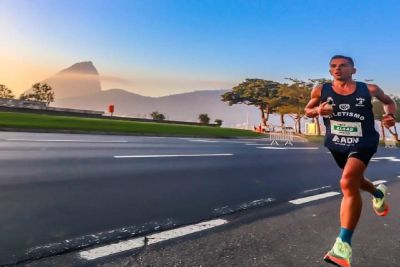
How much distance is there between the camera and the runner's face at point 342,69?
12.5 ft

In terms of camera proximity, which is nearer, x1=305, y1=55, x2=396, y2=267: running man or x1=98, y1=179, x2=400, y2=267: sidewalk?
x1=98, y1=179, x2=400, y2=267: sidewalk

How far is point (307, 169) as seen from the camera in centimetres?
1030

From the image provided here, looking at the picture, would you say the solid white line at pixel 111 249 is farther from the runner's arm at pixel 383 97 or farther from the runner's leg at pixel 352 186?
the runner's arm at pixel 383 97

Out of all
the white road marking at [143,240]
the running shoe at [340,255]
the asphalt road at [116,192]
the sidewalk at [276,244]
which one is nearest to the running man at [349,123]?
the running shoe at [340,255]

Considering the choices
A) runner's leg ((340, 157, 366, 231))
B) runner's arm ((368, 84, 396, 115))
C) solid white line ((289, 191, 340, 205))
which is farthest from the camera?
solid white line ((289, 191, 340, 205))

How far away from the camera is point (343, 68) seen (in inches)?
150

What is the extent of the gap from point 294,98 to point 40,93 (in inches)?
1259

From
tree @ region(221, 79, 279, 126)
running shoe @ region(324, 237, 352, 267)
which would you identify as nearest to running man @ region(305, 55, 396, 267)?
running shoe @ region(324, 237, 352, 267)

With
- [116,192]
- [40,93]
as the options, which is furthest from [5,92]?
[116,192]

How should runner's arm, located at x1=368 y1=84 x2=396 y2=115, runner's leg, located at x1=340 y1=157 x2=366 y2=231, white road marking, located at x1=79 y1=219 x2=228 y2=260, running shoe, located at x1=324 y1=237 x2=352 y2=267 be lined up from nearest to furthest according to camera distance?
running shoe, located at x1=324 y1=237 x2=352 y2=267 → white road marking, located at x1=79 y1=219 x2=228 y2=260 → runner's leg, located at x1=340 y1=157 x2=366 y2=231 → runner's arm, located at x1=368 y1=84 x2=396 y2=115

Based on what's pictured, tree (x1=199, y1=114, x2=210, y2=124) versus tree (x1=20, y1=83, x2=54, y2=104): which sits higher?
tree (x1=20, y1=83, x2=54, y2=104)

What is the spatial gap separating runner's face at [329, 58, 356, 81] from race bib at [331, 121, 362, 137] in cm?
44

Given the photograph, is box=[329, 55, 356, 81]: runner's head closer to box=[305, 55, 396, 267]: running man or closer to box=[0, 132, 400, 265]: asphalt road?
box=[305, 55, 396, 267]: running man

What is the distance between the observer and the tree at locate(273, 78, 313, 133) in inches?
2052
